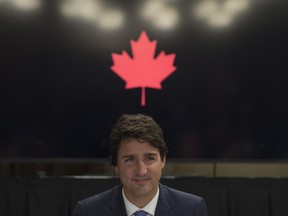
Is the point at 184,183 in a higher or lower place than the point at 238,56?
lower

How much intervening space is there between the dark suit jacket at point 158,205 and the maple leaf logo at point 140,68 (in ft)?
3.32

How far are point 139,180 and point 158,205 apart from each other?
0.14 m

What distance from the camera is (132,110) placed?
2.49m

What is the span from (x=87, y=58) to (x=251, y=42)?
2.97ft

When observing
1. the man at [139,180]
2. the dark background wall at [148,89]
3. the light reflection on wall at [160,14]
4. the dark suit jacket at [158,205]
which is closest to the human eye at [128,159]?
the man at [139,180]

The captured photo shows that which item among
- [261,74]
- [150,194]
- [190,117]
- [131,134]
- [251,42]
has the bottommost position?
[150,194]

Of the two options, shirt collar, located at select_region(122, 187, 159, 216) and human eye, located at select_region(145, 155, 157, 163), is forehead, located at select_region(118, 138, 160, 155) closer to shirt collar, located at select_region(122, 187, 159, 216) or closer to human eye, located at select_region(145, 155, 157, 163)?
human eye, located at select_region(145, 155, 157, 163)

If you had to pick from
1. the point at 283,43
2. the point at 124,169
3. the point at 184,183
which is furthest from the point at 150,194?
the point at 283,43

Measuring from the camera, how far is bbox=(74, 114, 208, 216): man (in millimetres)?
1425

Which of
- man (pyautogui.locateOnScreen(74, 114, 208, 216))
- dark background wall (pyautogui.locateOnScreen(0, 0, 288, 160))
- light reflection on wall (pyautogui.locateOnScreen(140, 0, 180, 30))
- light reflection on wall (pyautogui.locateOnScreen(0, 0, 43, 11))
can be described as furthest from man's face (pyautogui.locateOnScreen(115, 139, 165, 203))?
light reflection on wall (pyautogui.locateOnScreen(0, 0, 43, 11))

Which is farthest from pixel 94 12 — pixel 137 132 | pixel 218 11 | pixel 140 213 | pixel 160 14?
pixel 140 213

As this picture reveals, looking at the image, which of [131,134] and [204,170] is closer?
[131,134]

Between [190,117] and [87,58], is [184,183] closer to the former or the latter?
[190,117]

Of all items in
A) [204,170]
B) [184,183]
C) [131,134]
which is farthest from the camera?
[204,170]
